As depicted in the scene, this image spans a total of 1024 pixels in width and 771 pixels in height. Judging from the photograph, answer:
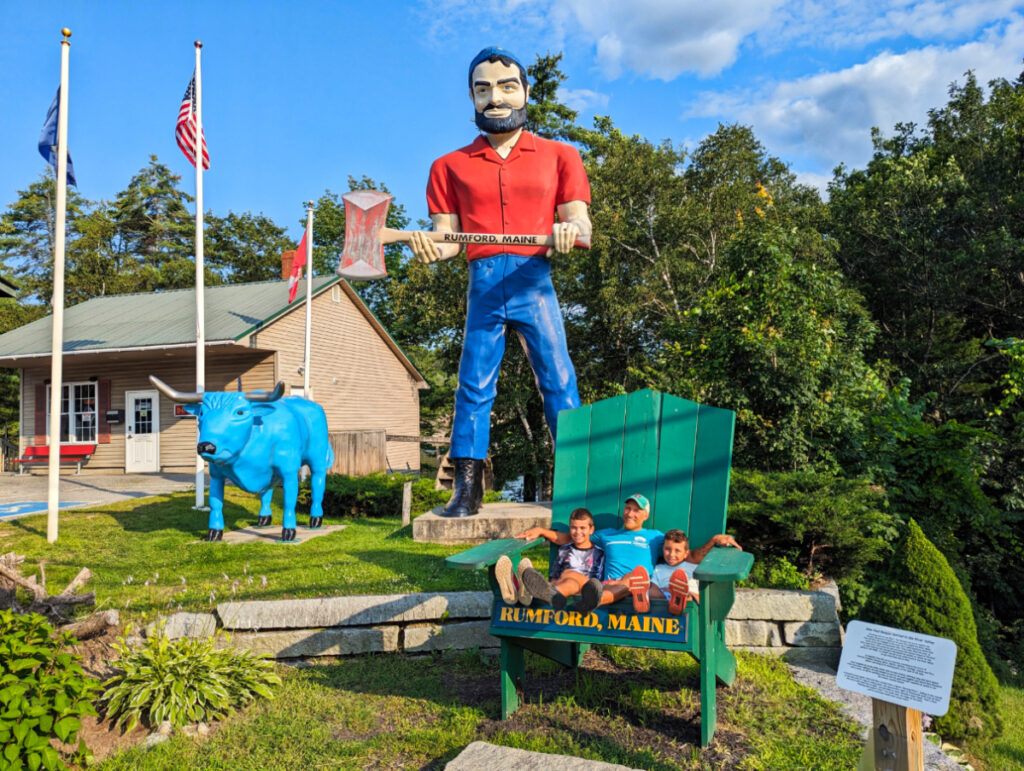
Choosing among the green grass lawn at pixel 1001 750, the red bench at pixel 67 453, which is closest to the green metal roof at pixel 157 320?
the red bench at pixel 67 453

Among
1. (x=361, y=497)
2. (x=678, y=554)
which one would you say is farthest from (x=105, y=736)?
(x=361, y=497)

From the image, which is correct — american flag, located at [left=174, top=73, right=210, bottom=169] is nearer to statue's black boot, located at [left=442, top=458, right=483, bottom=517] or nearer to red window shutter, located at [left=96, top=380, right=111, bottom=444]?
statue's black boot, located at [left=442, top=458, right=483, bottom=517]

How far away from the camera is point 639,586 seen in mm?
2930

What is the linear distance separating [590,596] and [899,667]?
1.16 metres

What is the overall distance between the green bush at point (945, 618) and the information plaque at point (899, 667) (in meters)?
2.69

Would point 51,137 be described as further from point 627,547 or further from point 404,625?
point 627,547

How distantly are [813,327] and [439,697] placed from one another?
5558 millimetres

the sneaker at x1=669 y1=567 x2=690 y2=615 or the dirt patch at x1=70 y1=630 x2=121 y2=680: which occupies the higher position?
the sneaker at x1=669 y1=567 x2=690 y2=615

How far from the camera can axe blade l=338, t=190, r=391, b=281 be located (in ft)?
17.0

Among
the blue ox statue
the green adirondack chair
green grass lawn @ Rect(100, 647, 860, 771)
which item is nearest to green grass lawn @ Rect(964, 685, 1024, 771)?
green grass lawn @ Rect(100, 647, 860, 771)

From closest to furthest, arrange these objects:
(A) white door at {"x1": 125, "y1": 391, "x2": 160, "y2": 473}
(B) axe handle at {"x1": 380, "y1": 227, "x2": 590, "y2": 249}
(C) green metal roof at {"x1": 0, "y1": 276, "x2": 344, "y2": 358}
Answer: (B) axe handle at {"x1": 380, "y1": 227, "x2": 590, "y2": 249}, (C) green metal roof at {"x1": 0, "y1": 276, "x2": 344, "y2": 358}, (A) white door at {"x1": 125, "y1": 391, "x2": 160, "y2": 473}

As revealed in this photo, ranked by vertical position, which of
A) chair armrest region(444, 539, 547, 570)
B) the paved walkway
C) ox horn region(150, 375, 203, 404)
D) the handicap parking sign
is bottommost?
the paved walkway

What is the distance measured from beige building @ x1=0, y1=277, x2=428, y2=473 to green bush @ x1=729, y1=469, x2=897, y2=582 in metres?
11.0

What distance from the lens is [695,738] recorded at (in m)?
2.84
